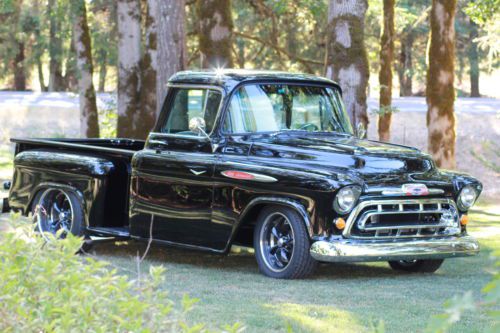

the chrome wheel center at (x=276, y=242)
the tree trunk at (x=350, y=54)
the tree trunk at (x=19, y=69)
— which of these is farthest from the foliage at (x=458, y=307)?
the tree trunk at (x=19, y=69)

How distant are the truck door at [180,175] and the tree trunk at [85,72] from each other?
14900 mm

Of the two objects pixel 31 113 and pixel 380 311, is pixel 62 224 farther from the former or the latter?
pixel 31 113

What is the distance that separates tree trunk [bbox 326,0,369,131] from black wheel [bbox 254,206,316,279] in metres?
4.34

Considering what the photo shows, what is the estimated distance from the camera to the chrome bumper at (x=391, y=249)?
29.8 feet

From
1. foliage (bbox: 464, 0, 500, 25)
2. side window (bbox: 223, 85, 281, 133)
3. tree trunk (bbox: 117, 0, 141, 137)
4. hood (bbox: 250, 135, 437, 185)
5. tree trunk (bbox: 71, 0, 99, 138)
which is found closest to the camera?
hood (bbox: 250, 135, 437, 185)

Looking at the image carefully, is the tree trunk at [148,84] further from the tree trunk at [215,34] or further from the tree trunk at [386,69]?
the tree trunk at [386,69]

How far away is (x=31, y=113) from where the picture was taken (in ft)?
128

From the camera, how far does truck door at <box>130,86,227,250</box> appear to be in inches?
402

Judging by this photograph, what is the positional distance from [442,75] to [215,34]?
601 cm

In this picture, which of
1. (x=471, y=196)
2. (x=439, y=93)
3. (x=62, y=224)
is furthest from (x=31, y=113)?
(x=471, y=196)

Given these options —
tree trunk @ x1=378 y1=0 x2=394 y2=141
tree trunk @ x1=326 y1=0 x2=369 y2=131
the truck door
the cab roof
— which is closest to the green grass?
the truck door

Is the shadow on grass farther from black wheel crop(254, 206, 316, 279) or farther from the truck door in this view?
the truck door

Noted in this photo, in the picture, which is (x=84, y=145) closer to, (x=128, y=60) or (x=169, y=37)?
(x=169, y=37)

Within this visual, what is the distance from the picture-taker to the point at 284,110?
1062cm
